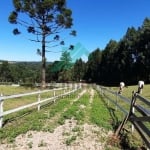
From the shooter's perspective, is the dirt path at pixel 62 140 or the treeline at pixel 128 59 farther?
the treeline at pixel 128 59

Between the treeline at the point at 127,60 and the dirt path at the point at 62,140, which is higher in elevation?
the treeline at the point at 127,60

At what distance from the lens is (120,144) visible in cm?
971

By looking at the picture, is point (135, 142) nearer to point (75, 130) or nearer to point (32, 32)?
point (75, 130)

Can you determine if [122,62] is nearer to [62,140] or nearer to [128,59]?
[128,59]

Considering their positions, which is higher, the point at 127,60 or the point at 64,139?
the point at 127,60

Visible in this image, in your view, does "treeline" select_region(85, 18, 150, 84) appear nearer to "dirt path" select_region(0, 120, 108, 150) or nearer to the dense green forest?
the dense green forest

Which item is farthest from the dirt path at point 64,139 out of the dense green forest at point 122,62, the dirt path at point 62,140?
the dense green forest at point 122,62

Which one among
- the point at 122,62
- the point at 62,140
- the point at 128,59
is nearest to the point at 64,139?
the point at 62,140

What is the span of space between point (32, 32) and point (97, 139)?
40944 millimetres

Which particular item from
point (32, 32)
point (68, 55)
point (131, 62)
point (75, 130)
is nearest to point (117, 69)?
point (131, 62)

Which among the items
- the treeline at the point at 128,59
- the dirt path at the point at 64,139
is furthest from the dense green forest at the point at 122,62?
the dirt path at the point at 64,139

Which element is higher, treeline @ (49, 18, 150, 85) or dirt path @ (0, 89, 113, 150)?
treeline @ (49, 18, 150, 85)

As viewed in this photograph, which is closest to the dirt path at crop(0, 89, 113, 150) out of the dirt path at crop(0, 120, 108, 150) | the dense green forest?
the dirt path at crop(0, 120, 108, 150)

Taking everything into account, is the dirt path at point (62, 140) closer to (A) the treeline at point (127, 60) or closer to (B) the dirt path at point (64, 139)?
(B) the dirt path at point (64, 139)
